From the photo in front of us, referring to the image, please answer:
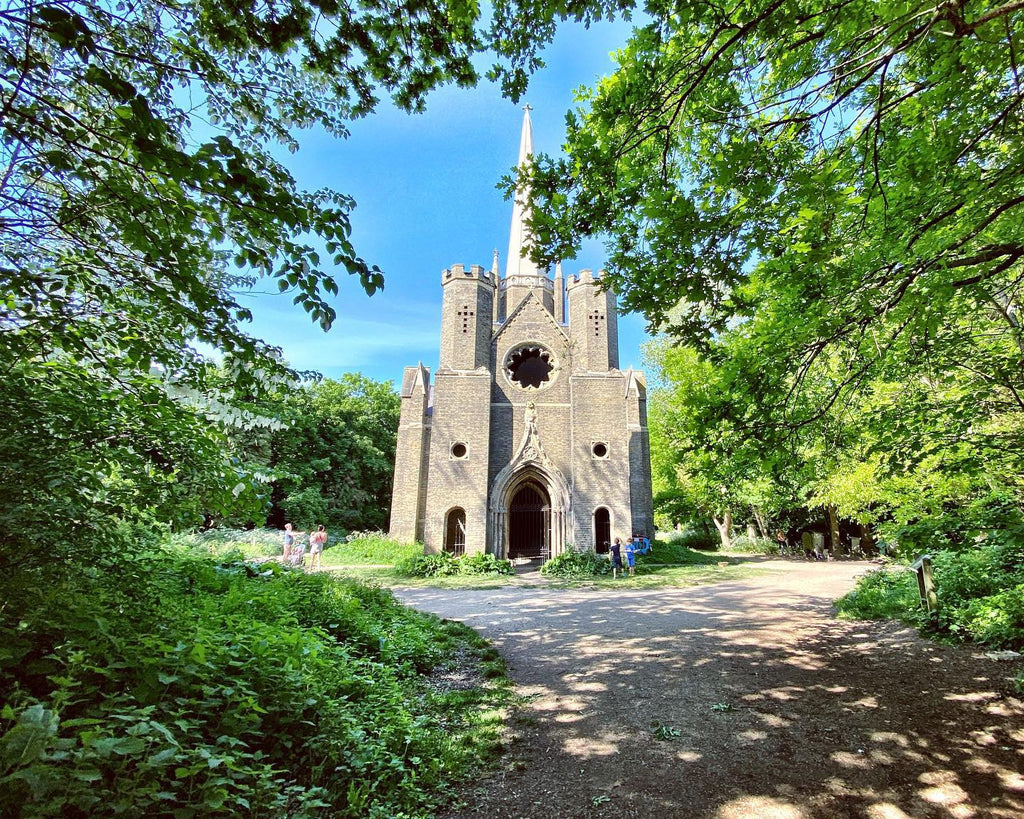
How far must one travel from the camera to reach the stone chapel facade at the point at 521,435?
19.0 metres

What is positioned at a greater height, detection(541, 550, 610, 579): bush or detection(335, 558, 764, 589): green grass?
detection(541, 550, 610, 579): bush

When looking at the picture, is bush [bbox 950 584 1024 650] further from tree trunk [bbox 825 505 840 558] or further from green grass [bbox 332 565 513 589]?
tree trunk [bbox 825 505 840 558]

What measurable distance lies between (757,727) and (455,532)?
659 inches

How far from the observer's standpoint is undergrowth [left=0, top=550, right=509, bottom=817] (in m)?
2.01

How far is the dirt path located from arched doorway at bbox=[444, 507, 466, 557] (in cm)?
1169

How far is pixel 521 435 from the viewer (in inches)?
802

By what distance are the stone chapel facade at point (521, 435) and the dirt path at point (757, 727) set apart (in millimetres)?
11302

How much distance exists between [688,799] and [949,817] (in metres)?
1.48

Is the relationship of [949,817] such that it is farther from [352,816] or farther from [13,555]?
[13,555]

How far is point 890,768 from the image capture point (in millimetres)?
3465

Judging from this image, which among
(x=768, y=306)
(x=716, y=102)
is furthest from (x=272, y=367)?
(x=768, y=306)

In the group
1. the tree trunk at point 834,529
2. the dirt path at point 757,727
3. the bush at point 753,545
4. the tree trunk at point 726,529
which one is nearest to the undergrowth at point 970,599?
the dirt path at point 757,727

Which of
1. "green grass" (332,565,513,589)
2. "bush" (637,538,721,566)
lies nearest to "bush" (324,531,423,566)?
"green grass" (332,565,513,589)

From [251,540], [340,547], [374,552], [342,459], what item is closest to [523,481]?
[374,552]
